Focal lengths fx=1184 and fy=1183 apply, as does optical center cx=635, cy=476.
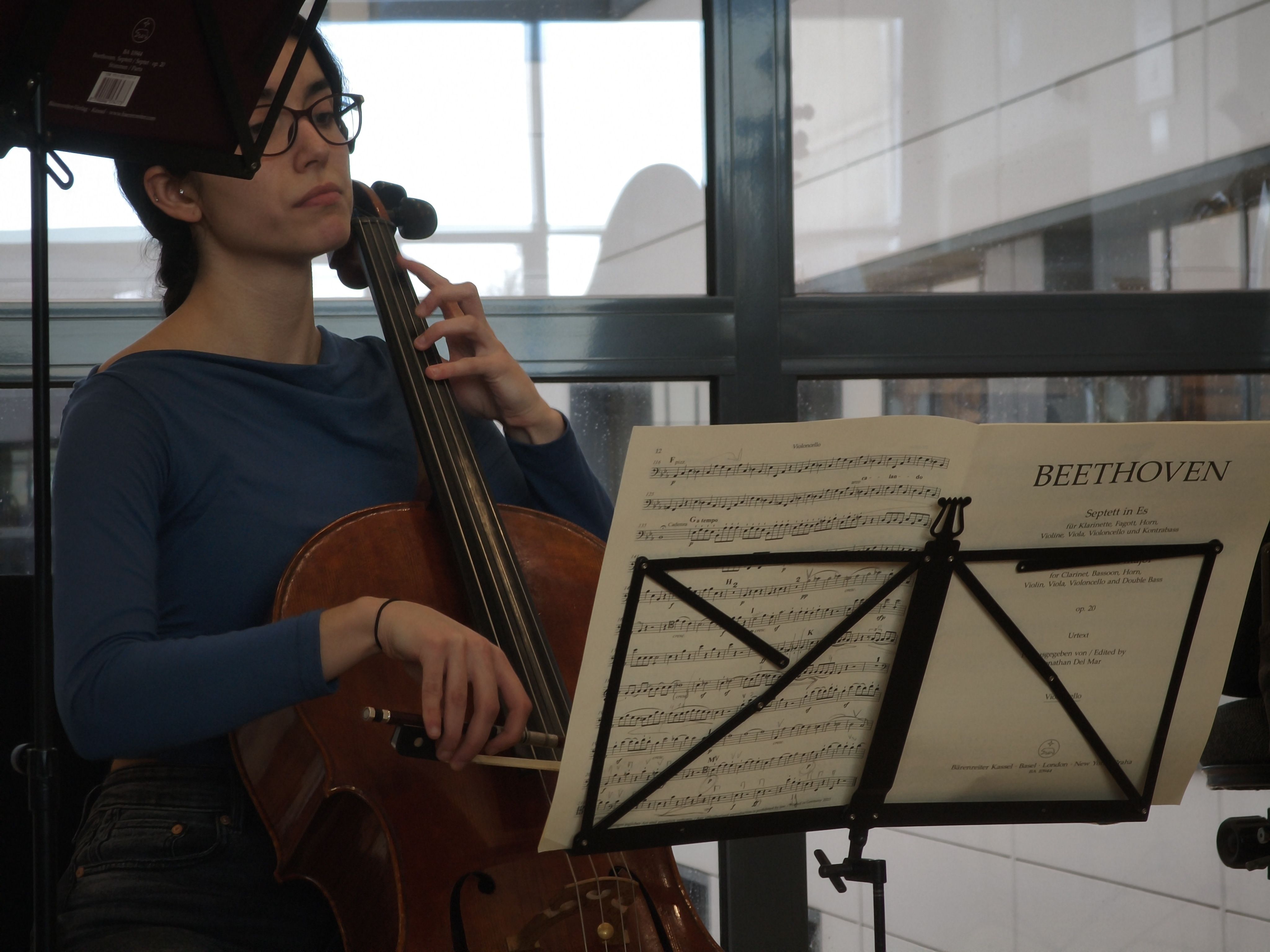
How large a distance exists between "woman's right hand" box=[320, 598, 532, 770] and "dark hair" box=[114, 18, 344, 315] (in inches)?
24.6

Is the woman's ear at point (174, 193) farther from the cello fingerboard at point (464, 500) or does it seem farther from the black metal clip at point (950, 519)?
the black metal clip at point (950, 519)

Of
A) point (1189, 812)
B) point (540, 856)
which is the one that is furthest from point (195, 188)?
point (1189, 812)

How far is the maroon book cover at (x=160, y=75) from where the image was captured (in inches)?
39.6

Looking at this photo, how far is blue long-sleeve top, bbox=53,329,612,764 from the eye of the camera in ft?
3.48

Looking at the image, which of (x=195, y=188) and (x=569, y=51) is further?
(x=569, y=51)

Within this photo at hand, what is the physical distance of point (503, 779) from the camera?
1113 millimetres

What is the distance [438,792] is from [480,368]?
536 millimetres

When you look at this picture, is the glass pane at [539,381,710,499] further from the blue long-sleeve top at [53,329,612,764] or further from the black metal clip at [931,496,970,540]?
the black metal clip at [931,496,970,540]

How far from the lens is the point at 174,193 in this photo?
4.58 ft

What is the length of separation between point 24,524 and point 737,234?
1220 mm

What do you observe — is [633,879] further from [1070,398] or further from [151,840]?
[1070,398]

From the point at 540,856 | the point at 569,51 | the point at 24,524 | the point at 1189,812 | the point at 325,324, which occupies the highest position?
the point at 569,51

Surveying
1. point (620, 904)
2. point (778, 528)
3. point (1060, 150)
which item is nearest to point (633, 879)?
point (620, 904)

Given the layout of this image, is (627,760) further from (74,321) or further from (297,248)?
(74,321)
